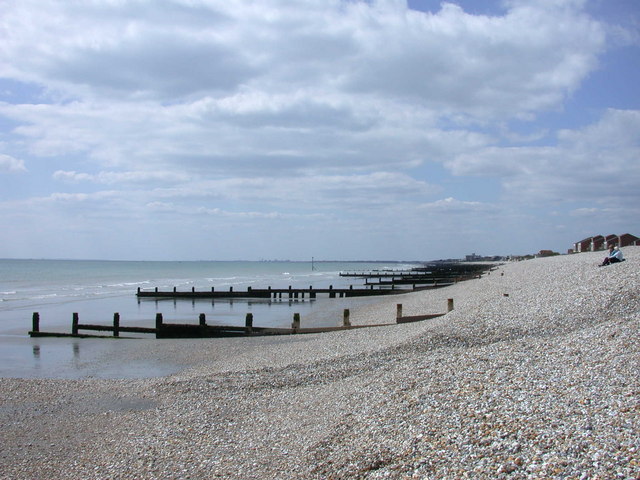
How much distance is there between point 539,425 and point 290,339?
1409 centimetres

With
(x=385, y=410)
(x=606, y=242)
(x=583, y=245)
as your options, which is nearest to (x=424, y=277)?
(x=606, y=242)

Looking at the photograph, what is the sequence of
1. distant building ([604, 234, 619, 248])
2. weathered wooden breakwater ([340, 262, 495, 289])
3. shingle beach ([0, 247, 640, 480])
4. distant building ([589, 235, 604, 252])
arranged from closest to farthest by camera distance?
shingle beach ([0, 247, 640, 480]) → weathered wooden breakwater ([340, 262, 495, 289]) → distant building ([604, 234, 619, 248]) → distant building ([589, 235, 604, 252])

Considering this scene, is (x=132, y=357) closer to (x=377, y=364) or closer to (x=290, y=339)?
(x=290, y=339)

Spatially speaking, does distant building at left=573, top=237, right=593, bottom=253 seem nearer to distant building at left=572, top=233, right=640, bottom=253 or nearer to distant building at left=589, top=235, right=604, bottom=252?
distant building at left=572, top=233, right=640, bottom=253

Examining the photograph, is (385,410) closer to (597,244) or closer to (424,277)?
(424,277)

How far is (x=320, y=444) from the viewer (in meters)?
8.04

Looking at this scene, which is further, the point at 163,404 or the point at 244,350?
the point at 244,350

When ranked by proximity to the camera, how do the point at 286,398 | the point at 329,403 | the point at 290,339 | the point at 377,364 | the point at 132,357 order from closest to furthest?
the point at 329,403, the point at 286,398, the point at 377,364, the point at 132,357, the point at 290,339

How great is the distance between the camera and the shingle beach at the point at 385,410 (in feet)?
21.6

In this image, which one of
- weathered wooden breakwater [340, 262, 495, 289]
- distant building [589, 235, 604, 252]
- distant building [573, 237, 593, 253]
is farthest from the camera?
distant building [573, 237, 593, 253]

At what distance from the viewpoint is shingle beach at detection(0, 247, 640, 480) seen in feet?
21.6

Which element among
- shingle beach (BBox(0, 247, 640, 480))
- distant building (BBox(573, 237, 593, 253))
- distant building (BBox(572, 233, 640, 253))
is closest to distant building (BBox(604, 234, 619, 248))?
distant building (BBox(572, 233, 640, 253))

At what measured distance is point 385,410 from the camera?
8.92 meters

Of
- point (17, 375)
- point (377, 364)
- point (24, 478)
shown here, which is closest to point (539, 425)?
point (377, 364)
